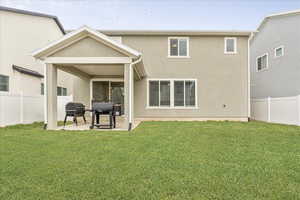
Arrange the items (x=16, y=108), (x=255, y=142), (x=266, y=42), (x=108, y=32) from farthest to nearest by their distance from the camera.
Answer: (x=266, y=42), (x=108, y=32), (x=16, y=108), (x=255, y=142)

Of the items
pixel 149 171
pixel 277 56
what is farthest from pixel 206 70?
pixel 149 171

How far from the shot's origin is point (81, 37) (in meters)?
8.33

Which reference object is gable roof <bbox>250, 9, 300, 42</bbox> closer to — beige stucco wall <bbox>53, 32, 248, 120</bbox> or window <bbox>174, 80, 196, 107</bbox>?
beige stucco wall <bbox>53, 32, 248, 120</bbox>

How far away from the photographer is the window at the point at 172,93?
12508mm

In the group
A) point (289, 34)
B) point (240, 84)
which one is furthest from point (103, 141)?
point (289, 34)

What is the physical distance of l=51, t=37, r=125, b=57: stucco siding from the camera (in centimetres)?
838

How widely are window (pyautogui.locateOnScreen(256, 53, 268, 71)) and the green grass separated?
11.1 meters

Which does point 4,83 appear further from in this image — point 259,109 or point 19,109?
point 259,109

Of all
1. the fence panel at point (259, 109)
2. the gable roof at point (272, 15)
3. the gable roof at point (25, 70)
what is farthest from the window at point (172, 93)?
the gable roof at point (25, 70)

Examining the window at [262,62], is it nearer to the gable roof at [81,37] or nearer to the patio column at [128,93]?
the gable roof at [81,37]

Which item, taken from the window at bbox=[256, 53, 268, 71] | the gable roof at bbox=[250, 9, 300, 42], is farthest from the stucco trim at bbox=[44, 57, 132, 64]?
the window at bbox=[256, 53, 268, 71]

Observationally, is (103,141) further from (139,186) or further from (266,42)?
(266,42)

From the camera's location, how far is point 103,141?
6.11m

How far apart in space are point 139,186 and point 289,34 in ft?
46.4
